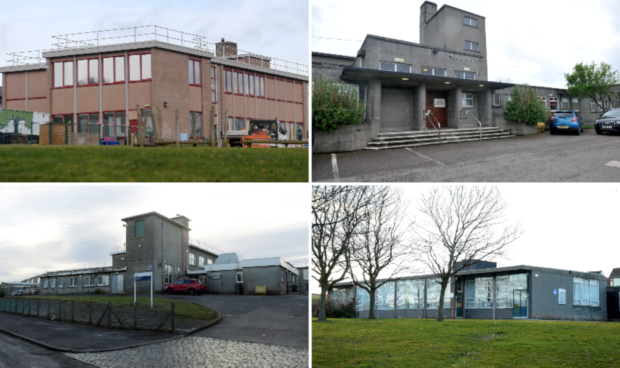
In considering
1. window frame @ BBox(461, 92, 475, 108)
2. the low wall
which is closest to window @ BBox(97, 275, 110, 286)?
the low wall

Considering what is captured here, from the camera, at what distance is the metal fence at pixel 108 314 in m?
15.8

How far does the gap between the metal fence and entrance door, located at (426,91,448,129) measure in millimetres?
18203

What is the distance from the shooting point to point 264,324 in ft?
49.8

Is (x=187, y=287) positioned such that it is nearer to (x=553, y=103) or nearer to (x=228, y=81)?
(x=228, y=81)

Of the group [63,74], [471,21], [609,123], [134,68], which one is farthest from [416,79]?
[63,74]

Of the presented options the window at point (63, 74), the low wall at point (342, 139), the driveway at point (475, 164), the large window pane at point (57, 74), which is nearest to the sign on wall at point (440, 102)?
the driveway at point (475, 164)

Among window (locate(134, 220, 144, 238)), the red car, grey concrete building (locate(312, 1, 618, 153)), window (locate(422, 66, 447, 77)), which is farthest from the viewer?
window (locate(134, 220, 144, 238))

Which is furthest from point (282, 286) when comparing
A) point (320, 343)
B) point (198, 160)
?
point (198, 160)

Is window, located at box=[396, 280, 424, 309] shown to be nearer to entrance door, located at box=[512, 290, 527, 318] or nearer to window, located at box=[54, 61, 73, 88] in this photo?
entrance door, located at box=[512, 290, 527, 318]

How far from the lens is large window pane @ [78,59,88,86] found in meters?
34.3

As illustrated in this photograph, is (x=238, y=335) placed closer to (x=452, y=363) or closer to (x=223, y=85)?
(x=452, y=363)

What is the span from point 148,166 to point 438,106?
2074 cm

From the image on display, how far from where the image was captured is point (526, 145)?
1942cm

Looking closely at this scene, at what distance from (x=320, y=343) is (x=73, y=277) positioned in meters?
34.6
